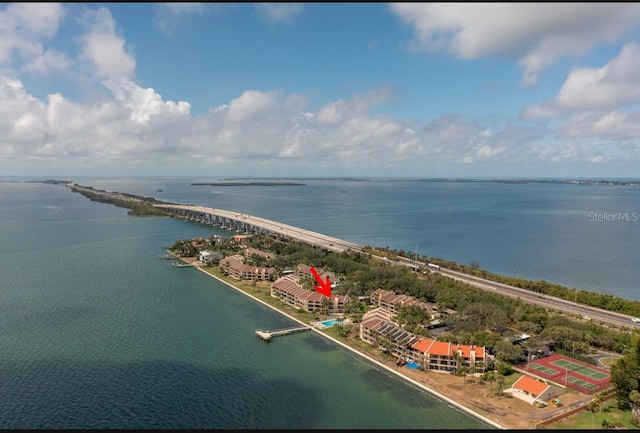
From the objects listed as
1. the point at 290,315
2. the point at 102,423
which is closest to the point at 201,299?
the point at 290,315

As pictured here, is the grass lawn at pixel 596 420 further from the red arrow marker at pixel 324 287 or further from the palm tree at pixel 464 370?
the red arrow marker at pixel 324 287

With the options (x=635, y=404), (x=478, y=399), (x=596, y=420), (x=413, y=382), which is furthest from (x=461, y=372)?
(x=635, y=404)

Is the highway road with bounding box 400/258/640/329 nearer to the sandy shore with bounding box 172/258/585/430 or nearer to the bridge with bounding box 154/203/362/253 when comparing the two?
the sandy shore with bounding box 172/258/585/430

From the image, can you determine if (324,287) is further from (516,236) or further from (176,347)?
(516,236)

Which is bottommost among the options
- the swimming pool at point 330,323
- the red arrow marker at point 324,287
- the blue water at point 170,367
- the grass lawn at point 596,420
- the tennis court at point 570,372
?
the blue water at point 170,367

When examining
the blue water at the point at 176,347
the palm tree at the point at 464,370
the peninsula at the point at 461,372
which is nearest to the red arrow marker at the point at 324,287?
the peninsula at the point at 461,372

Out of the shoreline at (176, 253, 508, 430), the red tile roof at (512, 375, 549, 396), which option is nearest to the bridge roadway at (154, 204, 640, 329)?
the red tile roof at (512, 375, 549, 396)
